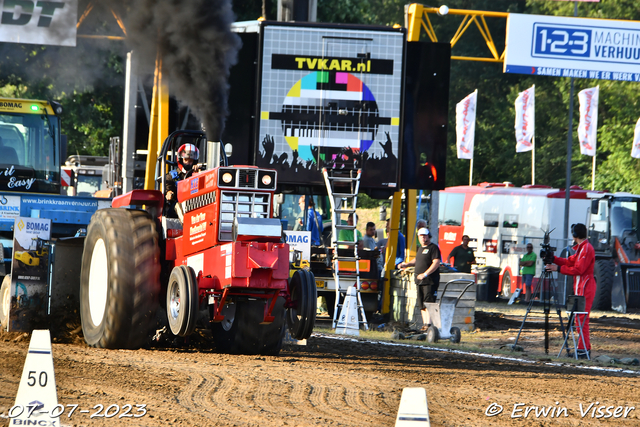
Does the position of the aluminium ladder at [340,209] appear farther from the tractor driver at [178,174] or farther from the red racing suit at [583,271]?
the tractor driver at [178,174]

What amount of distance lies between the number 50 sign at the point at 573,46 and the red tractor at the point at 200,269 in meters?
10.9

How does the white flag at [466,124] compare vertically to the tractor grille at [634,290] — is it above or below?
→ above

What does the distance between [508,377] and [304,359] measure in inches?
83.0

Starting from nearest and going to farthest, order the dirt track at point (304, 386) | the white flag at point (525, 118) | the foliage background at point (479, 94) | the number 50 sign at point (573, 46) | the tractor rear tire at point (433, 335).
Answer: the dirt track at point (304, 386)
the tractor rear tire at point (433, 335)
the number 50 sign at point (573, 46)
the foliage background at point (479, 94)
the white flag at point (525, 118)

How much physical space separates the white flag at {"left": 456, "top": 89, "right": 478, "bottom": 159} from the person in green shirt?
6335mm

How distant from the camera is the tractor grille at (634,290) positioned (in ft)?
71.7

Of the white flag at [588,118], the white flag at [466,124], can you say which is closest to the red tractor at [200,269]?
the white flag at [588,118]

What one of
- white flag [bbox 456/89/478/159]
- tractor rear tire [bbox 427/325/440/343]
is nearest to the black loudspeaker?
tractor rear tire [bbox 427/325/440/343]

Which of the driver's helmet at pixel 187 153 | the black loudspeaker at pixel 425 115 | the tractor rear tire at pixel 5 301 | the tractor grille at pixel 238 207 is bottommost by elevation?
the tractor rear tire at pixel 5 301

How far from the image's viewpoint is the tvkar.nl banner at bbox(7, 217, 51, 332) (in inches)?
386

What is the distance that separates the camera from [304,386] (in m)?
7.62

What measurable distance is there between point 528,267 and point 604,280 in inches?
96.8

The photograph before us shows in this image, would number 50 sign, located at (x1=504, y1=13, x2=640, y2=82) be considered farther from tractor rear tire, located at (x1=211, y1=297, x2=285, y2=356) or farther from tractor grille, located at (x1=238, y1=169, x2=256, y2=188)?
tractor grille, located at (x1=238, y1=169, x2=256, y2=188)

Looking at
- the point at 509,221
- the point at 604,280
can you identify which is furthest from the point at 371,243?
the point at 509,221
